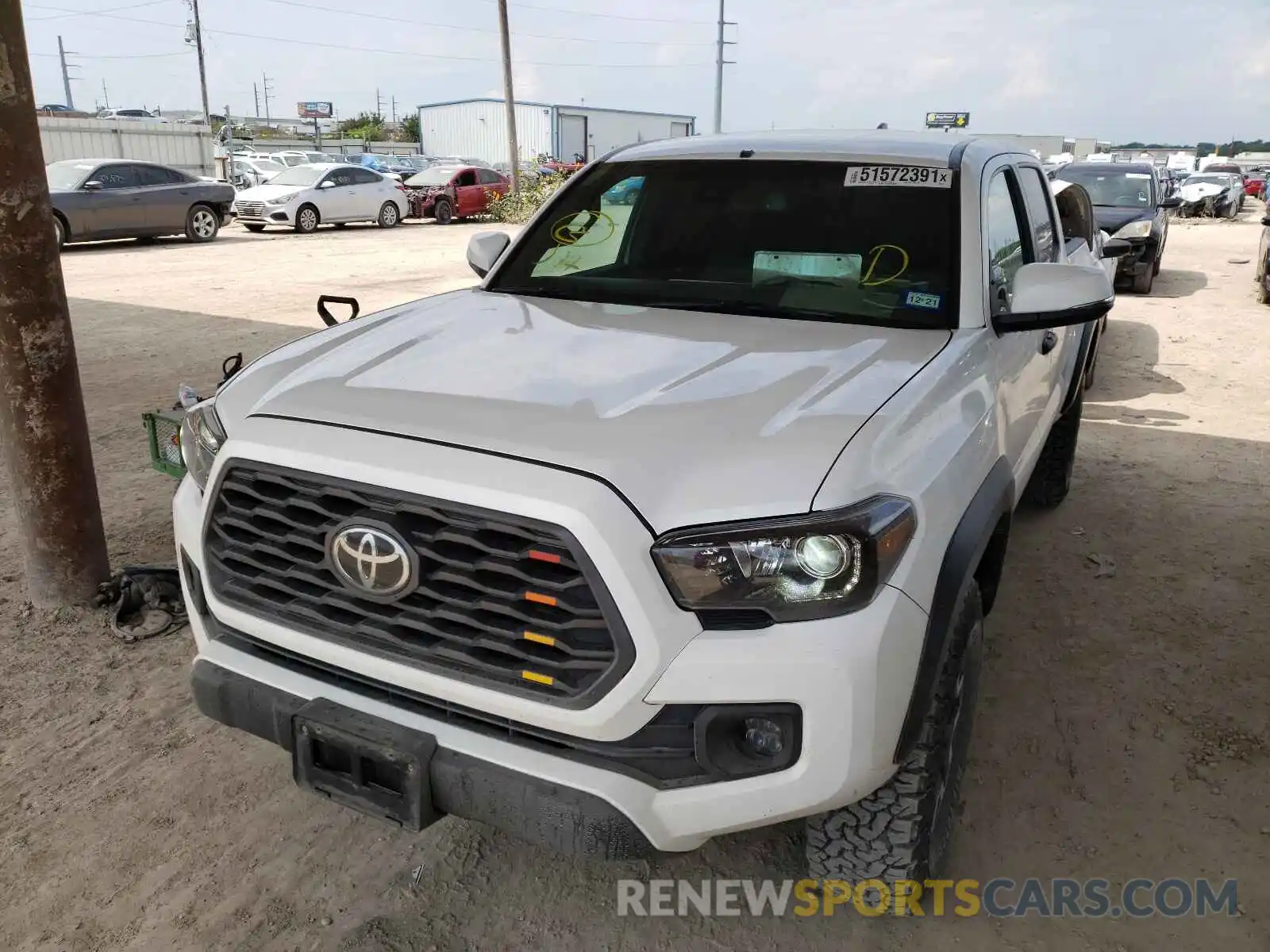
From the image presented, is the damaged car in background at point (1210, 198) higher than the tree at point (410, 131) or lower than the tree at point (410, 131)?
lower

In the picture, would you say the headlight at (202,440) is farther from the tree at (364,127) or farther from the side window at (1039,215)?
the tree at (364,127)

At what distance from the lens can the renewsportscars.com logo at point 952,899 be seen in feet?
8.00

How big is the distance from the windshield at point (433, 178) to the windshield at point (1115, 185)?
1505 cm

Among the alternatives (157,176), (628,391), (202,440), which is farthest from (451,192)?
(628,391)

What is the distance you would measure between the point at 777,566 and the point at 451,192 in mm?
23603

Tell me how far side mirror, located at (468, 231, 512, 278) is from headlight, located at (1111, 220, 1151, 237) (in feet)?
33.4

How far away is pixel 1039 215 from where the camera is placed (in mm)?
3998

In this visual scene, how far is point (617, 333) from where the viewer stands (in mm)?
2715

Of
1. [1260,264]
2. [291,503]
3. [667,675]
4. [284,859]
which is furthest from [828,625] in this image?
[1260,264]

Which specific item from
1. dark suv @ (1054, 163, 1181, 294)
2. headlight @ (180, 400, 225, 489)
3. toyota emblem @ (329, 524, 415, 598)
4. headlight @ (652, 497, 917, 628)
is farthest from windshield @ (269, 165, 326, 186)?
headlight @ (652, 497, 917, 628)

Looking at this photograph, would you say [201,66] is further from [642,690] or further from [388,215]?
[642,690]

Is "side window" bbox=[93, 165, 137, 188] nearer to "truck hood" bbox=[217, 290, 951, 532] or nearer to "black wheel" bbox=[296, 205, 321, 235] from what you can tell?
"black wheel" bbox=[296, 205, 321, 235]

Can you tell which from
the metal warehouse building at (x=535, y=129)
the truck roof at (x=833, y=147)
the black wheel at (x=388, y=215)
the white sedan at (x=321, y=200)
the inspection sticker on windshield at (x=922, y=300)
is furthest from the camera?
the metal warehouse building at (x=535, y=129)

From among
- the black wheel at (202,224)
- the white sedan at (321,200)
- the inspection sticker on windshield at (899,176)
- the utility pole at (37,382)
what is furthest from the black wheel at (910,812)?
the white sedan at (321,200)
